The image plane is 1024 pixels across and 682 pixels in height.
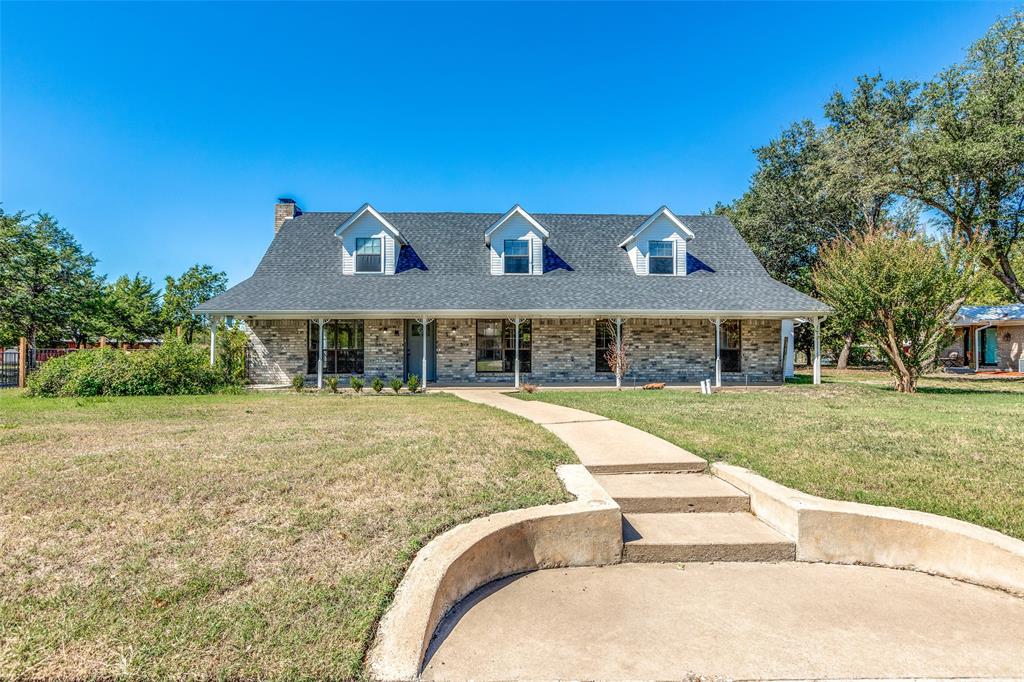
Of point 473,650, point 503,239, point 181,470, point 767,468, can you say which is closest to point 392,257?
point 503,239

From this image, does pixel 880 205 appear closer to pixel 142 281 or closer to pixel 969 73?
pixel 969 73

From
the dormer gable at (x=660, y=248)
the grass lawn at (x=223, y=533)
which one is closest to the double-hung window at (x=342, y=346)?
the grass lawn at (x=223, y=533)

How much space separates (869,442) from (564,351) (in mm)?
10023

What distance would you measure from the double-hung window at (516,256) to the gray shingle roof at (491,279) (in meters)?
0.46

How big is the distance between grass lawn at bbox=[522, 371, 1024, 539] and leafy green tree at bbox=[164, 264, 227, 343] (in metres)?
27.8

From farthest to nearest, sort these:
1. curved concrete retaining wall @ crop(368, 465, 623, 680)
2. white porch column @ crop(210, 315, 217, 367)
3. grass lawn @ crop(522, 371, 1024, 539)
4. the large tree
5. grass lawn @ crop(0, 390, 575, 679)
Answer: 1. the large tree
2. white porch column @ crop(210, 315, 217, 367)
3. grass lawn @ crop(522, 371, 1024, 539)
4. curved concrete retaining wall @ crop(368, 465, 623, 680)
5. grass lawn @ crop(0, 390, 575, 679)

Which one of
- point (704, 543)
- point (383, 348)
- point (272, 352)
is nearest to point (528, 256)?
point (383, 348)

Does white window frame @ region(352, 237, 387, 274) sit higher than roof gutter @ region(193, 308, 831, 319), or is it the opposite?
white window frame @ region(352, 237, 387, 274)

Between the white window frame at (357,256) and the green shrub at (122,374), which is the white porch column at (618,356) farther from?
the green shrub at (122,374)

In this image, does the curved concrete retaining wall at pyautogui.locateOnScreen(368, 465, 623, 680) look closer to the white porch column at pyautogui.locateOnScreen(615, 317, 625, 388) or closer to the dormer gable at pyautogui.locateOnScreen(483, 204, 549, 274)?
the white porch column at pyautogui.locateOnScreen(615, 317, 625, 388)

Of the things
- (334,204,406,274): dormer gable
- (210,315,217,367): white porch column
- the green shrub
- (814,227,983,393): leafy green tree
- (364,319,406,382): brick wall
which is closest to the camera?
the green shrub

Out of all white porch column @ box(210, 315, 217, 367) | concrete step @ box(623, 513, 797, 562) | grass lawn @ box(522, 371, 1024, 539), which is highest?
white porch column @ box(210, 315, 217, 367)

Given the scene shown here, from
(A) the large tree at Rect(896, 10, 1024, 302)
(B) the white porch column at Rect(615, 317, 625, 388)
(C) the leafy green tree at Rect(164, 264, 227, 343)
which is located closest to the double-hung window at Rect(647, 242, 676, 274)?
(B) the white porch column at Rect(615, 317, 625, 388)

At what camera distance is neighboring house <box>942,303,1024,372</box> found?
23.4 m
